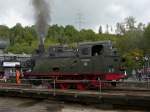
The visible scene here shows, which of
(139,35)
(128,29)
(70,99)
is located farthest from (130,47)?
(70,99)

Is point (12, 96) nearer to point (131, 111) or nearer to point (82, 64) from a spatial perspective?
point (82, 64)

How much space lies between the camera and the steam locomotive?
26.5m

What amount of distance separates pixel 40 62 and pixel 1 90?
3815 millimetres

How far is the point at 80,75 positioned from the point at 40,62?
4004 mm

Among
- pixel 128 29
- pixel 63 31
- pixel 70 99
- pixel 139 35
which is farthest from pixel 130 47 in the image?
pixel 63 31

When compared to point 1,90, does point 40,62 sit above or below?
above

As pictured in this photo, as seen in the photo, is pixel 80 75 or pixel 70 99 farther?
pixel 80 75

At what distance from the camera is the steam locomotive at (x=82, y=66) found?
26.5 meters

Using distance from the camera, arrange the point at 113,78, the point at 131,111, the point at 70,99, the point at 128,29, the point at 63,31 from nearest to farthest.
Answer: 1. the point at 131,111
2. the point at 70,99
3. the point at 113,78
4. the point at 128,29
5. the point at 63,31

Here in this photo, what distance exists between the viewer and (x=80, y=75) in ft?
90.5

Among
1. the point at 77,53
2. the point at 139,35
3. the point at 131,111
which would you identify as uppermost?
the point at 139,35

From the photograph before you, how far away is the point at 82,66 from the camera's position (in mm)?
27203

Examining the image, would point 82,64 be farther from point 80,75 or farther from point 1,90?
point 1,90

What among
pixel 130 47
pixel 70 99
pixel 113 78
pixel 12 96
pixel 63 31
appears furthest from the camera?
pixel 63 31
